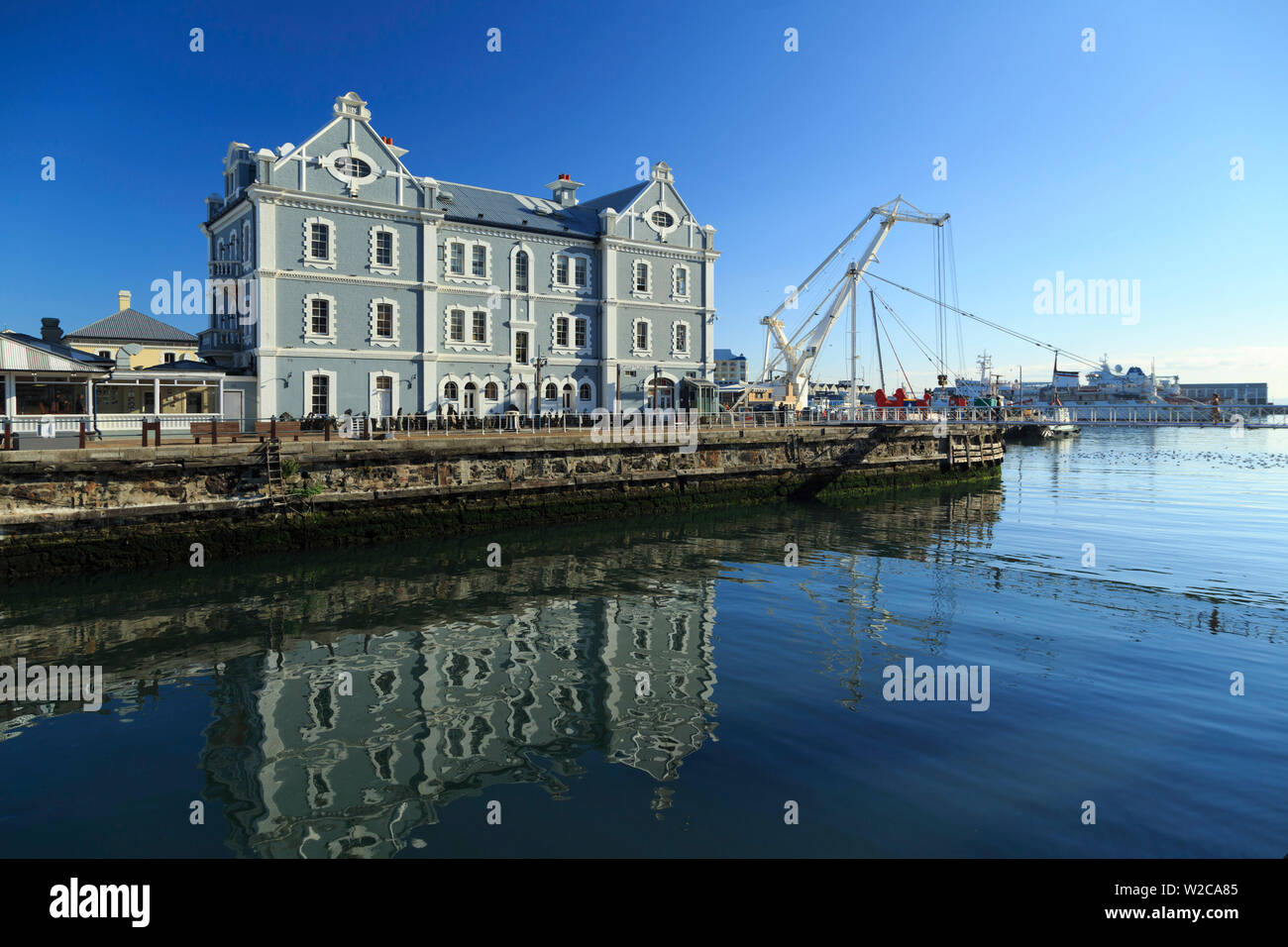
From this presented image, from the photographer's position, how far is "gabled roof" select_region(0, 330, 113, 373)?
75.0 feet

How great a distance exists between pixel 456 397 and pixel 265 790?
97.4 ft

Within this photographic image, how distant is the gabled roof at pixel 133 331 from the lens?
4447cm

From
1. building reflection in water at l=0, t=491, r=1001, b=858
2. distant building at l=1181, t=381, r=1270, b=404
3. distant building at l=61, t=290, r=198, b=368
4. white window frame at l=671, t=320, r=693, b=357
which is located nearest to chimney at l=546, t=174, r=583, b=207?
white window frame at l=671, t=320, r=693, b=357

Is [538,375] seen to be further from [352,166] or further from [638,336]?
[352,166]

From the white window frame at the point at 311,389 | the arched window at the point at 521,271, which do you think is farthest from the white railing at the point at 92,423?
the arched window at the point at 521,271

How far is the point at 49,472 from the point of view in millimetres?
19797

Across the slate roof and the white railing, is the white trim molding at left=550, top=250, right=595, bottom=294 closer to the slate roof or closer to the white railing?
the slate roof

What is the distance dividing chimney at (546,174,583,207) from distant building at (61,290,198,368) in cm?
2325

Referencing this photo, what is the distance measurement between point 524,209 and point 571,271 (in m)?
4.52

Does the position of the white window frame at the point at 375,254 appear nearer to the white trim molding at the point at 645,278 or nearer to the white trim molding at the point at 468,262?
the white trim molding at the point at 468,262

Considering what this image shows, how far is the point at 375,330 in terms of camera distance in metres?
34.7
